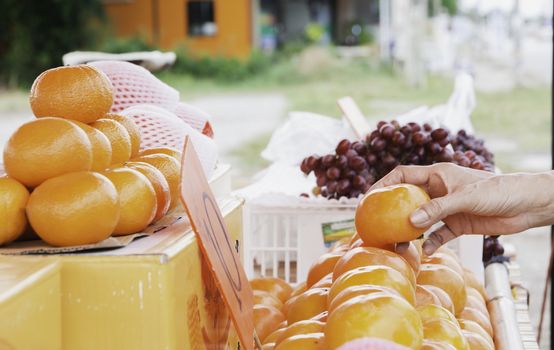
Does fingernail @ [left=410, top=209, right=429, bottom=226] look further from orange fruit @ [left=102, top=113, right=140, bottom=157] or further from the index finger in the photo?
orange fruit @ [left=102, top=113, right=140, bottom=157]

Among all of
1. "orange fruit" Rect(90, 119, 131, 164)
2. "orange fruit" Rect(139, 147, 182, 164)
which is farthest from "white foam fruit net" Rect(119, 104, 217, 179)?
"orange fruit" Rect(90, 119, 131, 164)

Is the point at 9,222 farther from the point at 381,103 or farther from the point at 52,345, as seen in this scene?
the point at 381,103

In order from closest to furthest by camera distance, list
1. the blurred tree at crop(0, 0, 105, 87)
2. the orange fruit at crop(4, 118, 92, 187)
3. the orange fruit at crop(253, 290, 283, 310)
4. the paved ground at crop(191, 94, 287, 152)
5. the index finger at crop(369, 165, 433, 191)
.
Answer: the orange fruit at crop(4, 118, 92, 187) → the index finger at crop(369, 165, 433, 191) → the orange fruit at crop(253, 290, 283, 310) → the paved ground at crop(191, 94, 287, 152) → the blurred tree at crop(0, 0, 105, 87)

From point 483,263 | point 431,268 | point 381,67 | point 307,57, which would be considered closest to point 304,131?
point 483,263

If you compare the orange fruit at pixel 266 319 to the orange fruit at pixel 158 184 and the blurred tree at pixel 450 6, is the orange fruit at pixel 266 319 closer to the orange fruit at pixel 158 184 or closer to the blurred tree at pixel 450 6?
the orange fruit at pixel 158 184

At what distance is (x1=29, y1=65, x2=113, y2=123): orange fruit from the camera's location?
3.56 feet

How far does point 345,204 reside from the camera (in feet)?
6.17

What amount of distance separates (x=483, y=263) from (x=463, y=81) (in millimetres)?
903

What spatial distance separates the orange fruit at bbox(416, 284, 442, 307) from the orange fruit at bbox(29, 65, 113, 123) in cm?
59

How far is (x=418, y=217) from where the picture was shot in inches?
45.8

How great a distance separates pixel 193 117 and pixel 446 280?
2.50ft

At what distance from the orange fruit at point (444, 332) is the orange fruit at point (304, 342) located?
15cm

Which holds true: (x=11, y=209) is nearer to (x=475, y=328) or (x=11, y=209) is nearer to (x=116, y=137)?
(x=116, y=137)

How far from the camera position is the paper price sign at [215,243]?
0.92 m
